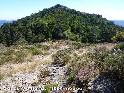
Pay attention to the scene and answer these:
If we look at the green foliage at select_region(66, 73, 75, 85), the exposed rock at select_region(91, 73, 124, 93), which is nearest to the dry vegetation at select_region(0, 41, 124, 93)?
the green foliage at select_region(66, 73, 75, 85)

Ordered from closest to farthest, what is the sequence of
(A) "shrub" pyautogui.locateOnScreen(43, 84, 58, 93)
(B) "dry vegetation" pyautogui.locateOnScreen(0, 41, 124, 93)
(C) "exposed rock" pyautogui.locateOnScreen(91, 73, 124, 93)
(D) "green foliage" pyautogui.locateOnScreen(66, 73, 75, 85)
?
(C) "exposed rock" pyautogui.locateOnScreen(91, 73, 124, 93) → (A) "shrub" pyautogui.locateOnScreen(43, 84, 58, 93) → (B) "dry vegetation" pyautogui.locateOnScreen(0, 41, 124, 93) → (D) "green foliage" pyautogui.locateOnScreen(66, 73, 75, 85)

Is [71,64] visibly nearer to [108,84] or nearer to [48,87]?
[48,87]

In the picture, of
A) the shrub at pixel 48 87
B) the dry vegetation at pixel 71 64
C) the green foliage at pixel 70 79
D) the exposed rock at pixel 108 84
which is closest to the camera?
the exposed rock at pixel 108 84

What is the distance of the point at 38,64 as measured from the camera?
21688 millimetres

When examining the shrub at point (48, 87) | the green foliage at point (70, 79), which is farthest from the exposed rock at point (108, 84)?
the shrub at point (48, 87)

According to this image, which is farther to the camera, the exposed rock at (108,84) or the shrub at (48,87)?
the shrub at (48,87)

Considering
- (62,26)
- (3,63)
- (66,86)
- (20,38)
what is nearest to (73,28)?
(62,26)

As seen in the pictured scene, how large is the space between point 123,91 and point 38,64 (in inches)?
366

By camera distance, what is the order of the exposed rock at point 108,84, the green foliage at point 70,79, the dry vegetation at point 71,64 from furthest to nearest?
the green foliage at point 70,79, the dry vegetation at point 71,64, the exposed rock at point 108,84

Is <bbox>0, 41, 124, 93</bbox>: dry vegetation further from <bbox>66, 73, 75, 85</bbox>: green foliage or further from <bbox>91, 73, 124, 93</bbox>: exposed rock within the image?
<bbox>91, 73, 124, 93</bbox>: exposed rock

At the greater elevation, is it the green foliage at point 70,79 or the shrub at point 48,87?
the green foliage at point 70,79

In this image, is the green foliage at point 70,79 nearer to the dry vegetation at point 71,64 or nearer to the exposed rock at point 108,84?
the dry vegetation at point 71,64

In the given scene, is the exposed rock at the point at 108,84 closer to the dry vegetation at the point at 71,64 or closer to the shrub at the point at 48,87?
the dry vegetation at the point at 71,64

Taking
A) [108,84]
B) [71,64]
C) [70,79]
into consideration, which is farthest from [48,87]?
[71,64]
